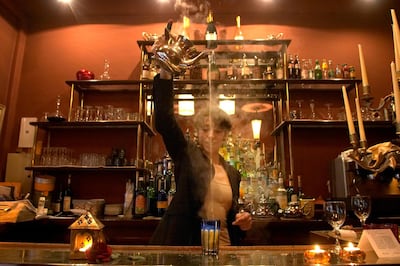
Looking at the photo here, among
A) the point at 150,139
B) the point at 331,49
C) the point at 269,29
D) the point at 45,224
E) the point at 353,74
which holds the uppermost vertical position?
the point at 269,29

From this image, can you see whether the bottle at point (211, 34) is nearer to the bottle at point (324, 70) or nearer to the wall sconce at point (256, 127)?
the wall sconce at point (256, 127)

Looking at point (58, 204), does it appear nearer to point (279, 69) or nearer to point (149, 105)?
point (149, 105)

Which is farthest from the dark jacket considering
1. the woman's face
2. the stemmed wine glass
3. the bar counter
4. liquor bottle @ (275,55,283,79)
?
liquor bottle @ (275,55,283,79)

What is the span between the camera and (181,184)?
1713 mm

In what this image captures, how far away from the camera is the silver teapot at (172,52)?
1291 mm

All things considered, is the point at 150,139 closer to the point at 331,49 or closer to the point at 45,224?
the point at 45,224

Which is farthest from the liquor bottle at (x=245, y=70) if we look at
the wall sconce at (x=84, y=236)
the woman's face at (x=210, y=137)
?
the wall sconce at (x=84, y=236)

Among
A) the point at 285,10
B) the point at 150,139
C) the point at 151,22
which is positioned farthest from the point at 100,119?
the point at 285,10

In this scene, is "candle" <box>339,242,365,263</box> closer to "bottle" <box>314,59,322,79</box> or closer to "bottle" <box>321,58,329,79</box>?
"bottle" <box>314,59,322,79</box>

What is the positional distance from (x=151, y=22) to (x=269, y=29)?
141cm

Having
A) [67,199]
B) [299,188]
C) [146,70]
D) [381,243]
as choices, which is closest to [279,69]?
[299,188]

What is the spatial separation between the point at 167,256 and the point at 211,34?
3.02 meters

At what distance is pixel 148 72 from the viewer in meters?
3.51

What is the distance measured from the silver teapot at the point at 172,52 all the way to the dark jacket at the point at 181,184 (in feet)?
0.61
